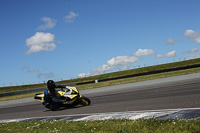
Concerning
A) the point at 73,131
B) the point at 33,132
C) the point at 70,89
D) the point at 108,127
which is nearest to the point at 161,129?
the point at 108,127

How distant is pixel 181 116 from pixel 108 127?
197 centimetres

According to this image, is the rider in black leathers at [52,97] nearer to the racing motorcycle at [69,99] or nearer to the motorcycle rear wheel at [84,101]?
the racing motorcycle at [69,99]

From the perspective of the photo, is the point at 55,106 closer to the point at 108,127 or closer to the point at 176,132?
the point at 108,127

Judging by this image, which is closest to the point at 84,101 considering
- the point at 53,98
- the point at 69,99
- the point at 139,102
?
the point at 69,99

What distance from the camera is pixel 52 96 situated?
12.0m

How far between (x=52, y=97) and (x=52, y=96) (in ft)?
0.23

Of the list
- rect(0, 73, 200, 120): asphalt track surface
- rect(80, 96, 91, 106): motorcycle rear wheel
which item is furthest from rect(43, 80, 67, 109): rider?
rect(80, 96, 91, 106): motorcycle rear wheel

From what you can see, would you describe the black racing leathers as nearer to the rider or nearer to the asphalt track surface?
the rider

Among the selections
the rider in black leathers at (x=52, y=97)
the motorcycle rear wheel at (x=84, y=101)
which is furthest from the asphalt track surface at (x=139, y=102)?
the rider in black leathers at (x=52, y=97)

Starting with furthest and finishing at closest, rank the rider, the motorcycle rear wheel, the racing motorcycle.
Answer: the motorcycle rear wheel < the racing motorcycle < the rider

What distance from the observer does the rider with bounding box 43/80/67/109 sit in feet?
38.6

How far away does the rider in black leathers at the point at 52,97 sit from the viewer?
11.8 meters

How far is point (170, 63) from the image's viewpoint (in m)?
62.8

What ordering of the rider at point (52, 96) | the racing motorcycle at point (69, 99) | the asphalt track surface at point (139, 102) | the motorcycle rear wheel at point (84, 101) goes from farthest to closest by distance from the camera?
the motorcycle rear wheel at point (84, 101) → the racing motorcycle at point (69, 99) → the rider at point (52, 96) → the asphalt track surface at point (139, 102)
